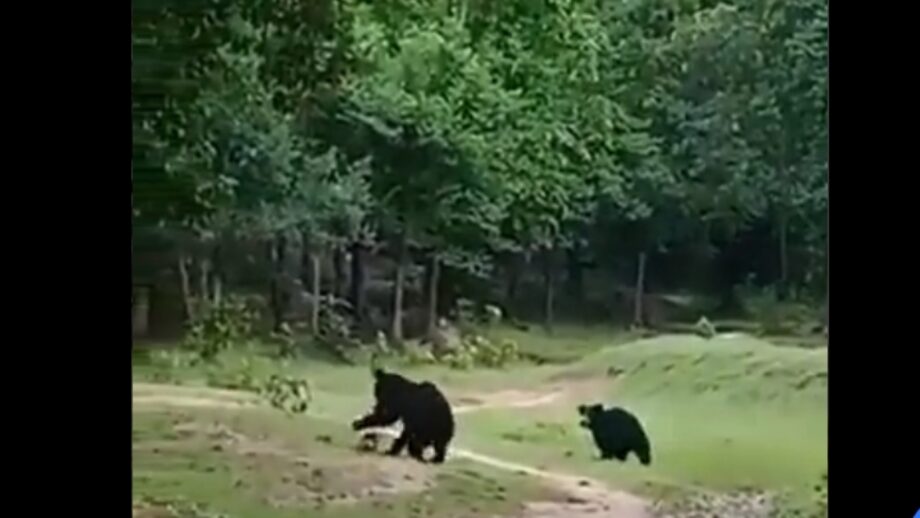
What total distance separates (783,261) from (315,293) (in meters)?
0.80

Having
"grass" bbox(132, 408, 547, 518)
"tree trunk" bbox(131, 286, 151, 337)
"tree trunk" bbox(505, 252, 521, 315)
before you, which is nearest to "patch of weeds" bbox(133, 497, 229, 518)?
"grass" bbox(132, 408, 547, 518)

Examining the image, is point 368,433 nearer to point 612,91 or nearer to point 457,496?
point 457,496

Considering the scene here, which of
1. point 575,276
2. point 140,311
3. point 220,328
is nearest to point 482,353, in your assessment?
point 575,276

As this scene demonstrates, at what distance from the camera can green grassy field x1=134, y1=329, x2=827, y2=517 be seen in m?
2.16

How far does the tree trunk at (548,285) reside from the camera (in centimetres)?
220

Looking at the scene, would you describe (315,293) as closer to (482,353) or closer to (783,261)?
(482,353)

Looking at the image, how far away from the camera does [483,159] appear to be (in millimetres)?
2207

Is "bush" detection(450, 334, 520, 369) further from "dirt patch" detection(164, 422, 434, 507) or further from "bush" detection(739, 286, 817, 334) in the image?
"bush" detection(739, 286, 817, 334)

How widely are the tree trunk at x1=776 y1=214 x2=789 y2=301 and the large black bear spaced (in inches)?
23.7

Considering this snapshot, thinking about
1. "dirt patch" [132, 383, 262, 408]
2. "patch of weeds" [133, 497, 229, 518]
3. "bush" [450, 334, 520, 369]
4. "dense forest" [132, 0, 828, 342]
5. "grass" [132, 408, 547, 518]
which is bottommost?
"patch of weeds" [133, 497, 229, 518]

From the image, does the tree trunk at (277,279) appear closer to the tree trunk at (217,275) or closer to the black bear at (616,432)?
the tree trunk at (217,275)
